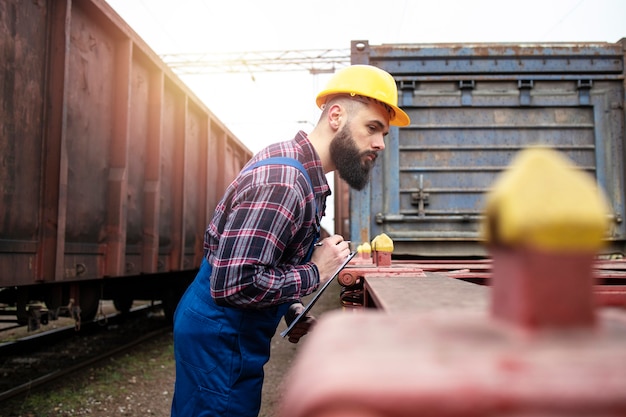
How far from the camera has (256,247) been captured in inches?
71.9

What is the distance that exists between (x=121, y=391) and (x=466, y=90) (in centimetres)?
494

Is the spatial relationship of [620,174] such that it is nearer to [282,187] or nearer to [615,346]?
[282,187]

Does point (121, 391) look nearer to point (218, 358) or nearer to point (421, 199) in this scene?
point (218, 358)

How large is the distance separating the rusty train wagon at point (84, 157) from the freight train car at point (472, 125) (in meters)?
2.64

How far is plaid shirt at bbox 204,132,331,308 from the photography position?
1823 mm

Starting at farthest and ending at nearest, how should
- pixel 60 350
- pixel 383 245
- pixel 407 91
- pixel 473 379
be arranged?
pixel 60 350, pixel 407 91, pixel 383 245, pixel 473 379

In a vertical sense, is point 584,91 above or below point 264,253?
above

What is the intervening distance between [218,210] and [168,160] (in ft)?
16.5

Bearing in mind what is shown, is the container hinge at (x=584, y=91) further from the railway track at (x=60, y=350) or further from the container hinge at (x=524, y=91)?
the railway track at (x=60, y=350)

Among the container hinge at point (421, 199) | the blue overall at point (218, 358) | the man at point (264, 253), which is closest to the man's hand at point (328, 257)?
the man at point (264, 253)

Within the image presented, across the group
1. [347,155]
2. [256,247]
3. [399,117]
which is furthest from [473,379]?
[399,117]

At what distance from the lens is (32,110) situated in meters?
3.81

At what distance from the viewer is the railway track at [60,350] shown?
4.81m

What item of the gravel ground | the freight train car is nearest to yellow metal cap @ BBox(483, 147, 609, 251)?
the gravel ground
